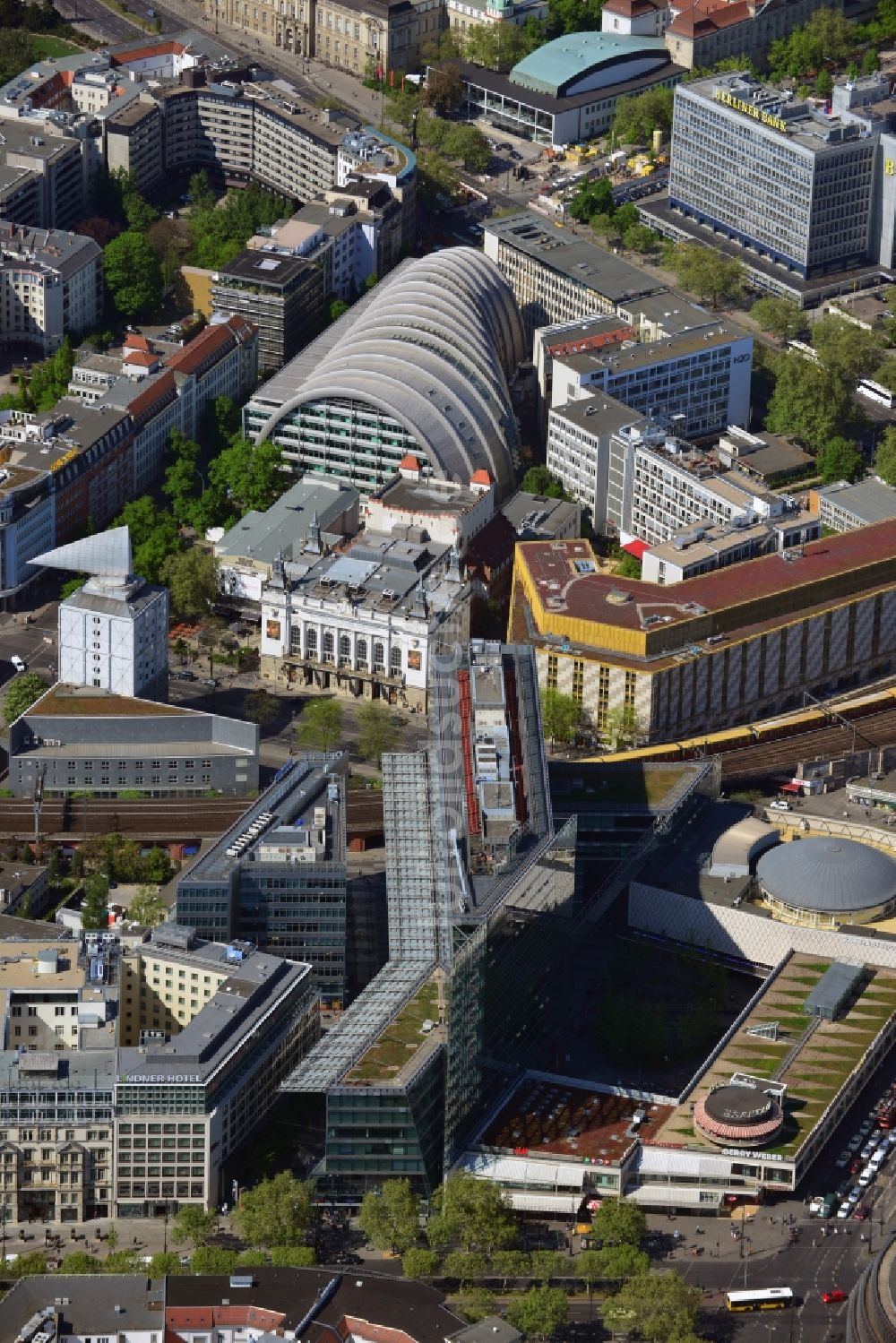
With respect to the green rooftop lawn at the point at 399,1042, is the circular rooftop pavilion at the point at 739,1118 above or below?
below

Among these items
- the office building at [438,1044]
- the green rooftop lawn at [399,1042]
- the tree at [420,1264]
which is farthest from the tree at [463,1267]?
the green rooftop lawn at [399,1042]

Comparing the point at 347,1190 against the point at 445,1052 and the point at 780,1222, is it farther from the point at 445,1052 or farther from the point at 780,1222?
the point at 780,1222

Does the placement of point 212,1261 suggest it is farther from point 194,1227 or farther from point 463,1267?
point 463,1267

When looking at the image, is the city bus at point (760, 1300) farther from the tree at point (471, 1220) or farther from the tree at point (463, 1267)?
the tree at point (463, 1267)

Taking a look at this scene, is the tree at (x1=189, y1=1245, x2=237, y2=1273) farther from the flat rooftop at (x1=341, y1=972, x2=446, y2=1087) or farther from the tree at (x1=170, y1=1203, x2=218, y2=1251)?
the flat rooftop at (x1=341, y1=972, x2=446, y2=1087)

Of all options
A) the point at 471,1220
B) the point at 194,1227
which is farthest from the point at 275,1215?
the point at 471,1220
